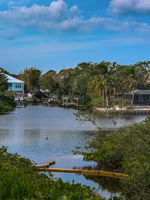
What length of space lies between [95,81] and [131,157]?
8053cm

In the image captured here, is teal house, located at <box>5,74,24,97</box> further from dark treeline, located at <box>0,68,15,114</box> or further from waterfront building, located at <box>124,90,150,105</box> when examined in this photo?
waterfront building, located at <box>124,90,150,105</box>

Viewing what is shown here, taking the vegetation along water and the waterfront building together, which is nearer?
the vegetation along water

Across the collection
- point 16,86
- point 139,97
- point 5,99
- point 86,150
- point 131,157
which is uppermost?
point 16,86

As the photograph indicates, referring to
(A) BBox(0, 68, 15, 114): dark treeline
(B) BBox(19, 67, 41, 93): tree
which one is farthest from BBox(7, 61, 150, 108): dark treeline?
(A) BBox(0, 68, 15, 114): dark treeline

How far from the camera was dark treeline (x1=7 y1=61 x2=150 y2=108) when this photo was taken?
98.3 metres

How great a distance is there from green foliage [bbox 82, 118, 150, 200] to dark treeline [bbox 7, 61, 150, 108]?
6053cm

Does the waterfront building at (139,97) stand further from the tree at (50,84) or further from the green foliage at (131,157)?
the green foliage at (131,157)

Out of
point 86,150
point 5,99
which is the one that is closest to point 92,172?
point 86,150

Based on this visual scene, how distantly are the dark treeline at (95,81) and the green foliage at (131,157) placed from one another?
60534mm

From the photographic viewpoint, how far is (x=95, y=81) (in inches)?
3880

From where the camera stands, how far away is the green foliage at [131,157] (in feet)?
48.0

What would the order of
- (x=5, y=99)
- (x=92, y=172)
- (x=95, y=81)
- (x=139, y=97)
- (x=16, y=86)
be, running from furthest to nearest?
(x=16, y=86) < (x=139, y=97) < (x=95, y=81) < (x=5, y=99) < (x=92, y=172)

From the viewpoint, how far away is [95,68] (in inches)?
4493

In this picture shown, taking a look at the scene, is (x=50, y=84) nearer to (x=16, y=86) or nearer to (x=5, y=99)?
(x=16, y=86)
